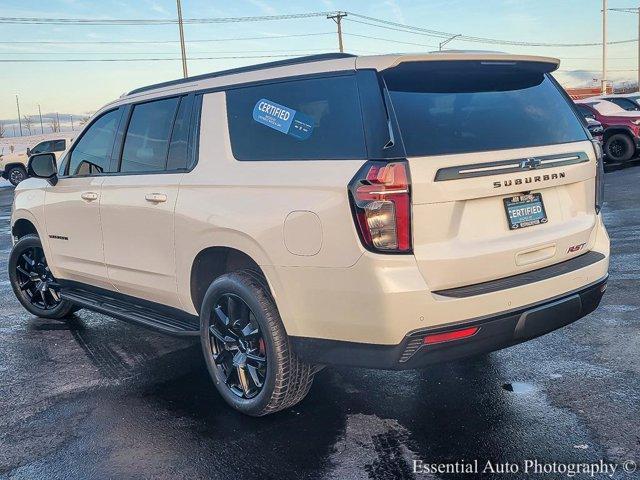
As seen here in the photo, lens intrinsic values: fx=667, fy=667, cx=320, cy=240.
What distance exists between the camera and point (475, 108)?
3432 mm

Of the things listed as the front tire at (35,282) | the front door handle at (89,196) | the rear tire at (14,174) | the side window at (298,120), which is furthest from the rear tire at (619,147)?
the rear tire at (14,174)

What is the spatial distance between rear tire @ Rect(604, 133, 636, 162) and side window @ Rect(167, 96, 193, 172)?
15834 mm

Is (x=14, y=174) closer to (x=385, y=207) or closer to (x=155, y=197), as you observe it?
(x=155, y=197)

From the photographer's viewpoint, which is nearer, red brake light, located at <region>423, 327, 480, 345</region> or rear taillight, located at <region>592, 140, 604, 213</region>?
red brake light, located at <region>423, 327, 480, 345</region>

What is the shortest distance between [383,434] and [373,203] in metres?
1.29

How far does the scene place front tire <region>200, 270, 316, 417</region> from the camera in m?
3.54

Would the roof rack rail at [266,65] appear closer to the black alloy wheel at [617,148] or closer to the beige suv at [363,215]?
the beige suv at [363,215]

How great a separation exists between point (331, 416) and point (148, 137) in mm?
2284

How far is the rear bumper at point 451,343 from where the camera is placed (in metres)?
3.09

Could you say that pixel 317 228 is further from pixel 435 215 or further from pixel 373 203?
pixel 435 215

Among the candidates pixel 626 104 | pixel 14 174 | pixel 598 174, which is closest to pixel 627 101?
pixel 626 104

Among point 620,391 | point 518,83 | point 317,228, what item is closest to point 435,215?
point 317,228

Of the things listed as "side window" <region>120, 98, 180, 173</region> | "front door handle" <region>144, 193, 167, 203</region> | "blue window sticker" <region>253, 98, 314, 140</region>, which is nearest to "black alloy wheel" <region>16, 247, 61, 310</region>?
"side window" <region>120, 98, 180, 173</region>

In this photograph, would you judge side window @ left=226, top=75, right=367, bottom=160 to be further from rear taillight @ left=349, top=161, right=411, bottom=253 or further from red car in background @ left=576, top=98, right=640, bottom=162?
red car in background @ left=576, top=98, right=640, bottom=162
